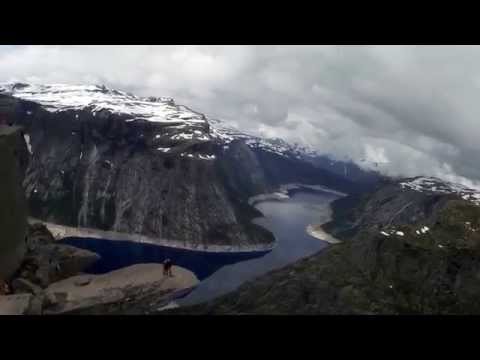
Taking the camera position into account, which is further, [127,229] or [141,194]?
[141,194]

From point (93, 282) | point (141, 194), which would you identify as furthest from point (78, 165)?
point (93, 282)

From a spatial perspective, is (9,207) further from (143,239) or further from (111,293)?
(143,239)

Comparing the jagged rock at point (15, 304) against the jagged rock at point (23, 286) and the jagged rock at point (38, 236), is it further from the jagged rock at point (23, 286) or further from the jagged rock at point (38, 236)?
the jagged rock at point (38, 236)

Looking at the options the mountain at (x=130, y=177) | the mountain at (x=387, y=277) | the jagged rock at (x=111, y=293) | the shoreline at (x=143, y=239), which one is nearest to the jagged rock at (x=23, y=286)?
the jagged rock at (x=111, y=293)

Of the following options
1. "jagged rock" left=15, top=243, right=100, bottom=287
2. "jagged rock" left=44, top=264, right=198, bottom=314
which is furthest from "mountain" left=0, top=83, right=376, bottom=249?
"jagged rock" left=15, top=243, right=100, bottom=287
